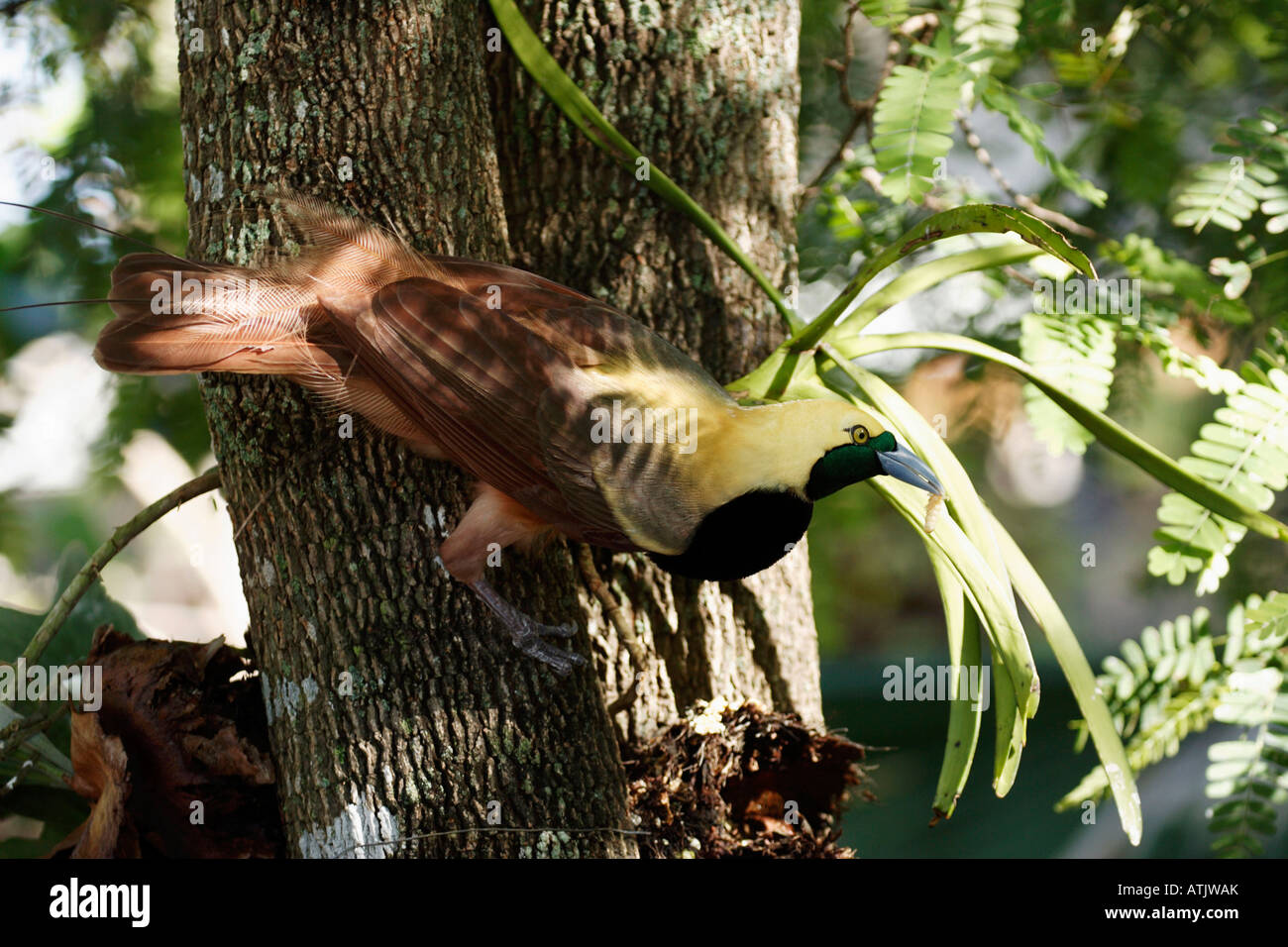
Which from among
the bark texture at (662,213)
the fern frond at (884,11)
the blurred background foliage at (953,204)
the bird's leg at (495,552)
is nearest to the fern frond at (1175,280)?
the blurred background foliage at (953,204)

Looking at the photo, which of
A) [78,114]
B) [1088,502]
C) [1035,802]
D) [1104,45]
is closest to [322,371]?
→ [78,114]

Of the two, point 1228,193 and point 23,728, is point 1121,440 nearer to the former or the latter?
point 1228,193

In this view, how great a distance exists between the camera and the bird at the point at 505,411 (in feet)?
5.69

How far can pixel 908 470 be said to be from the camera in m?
1.77

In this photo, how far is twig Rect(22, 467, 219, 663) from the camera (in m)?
1.93

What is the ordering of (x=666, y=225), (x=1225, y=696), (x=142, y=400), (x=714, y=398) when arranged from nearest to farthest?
(x=714, y=398)
(x=666, y=225)
(x=1225, y=696)
(x=142, y=400)

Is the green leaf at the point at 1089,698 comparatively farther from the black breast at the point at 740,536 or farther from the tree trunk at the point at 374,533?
the tree trunk at the point at 374,533

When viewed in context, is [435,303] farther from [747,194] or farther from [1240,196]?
[1240,196]

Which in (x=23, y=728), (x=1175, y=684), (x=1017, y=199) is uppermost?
(x=1017, y=199)

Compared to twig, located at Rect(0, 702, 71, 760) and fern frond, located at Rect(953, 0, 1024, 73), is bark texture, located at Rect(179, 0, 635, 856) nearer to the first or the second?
twig, located at Rect(0, 702, 71, 760)

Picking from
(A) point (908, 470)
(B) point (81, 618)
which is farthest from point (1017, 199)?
(B) point (81, 618)

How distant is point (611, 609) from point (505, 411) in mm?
523

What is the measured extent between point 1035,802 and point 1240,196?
2.62m

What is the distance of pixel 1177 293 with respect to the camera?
263 centimetres
